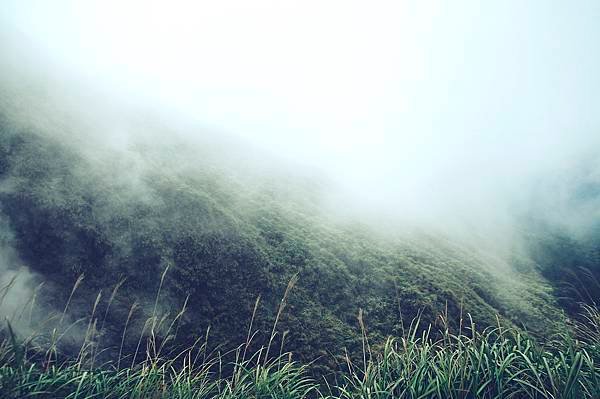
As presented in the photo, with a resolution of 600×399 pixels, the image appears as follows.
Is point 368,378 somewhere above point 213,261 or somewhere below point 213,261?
above

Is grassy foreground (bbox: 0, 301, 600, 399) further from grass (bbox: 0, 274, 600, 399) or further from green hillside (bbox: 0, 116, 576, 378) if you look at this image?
green hillside (bbox: 0, 116, 576, 378)

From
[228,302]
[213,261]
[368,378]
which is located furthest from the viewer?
[213,261]

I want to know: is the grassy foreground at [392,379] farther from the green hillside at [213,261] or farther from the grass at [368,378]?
the green hillside at [213,261]

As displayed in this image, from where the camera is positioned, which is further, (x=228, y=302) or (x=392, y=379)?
(x=228, y=302)

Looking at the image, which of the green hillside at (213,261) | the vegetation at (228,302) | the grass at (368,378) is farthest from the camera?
the green hillside at (213,261)

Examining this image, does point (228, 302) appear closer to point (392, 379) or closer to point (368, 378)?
point (368, 378)

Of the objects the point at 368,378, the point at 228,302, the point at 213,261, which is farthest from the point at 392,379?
the point at 213,261

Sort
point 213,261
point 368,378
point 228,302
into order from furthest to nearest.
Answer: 1. point 213,261
2. point 228,302
3. point 368,378

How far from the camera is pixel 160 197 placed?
681cm

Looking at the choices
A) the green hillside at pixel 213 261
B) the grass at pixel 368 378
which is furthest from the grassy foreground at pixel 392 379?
the green hillside at pixel 213 261

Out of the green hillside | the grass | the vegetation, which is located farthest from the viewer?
the green hillside

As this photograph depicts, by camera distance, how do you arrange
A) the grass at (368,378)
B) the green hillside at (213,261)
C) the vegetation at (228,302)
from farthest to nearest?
the green hillside at (213,261) → the vegetation at (228,302) → the grass at (368,378)

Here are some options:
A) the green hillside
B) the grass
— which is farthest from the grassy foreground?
the green hillside

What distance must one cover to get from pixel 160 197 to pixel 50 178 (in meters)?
2.01
